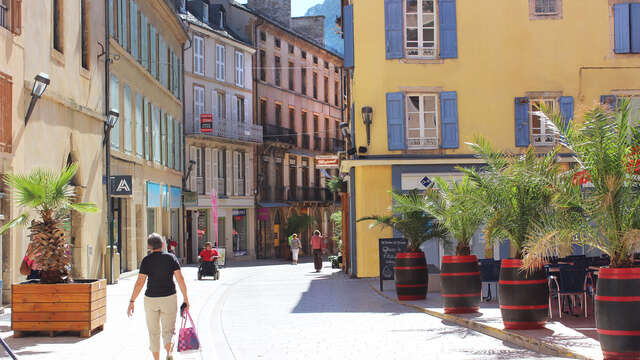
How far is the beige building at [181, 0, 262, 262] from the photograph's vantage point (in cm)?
4472

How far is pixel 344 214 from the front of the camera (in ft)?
101

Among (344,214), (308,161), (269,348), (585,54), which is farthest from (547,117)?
(308,161)

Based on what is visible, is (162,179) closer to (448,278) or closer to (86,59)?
(86,59)

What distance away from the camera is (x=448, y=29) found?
2620 cm

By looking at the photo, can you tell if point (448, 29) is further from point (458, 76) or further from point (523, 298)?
point (523, 298)

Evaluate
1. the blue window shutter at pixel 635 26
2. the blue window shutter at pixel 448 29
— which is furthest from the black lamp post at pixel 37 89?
the blue window shutter at pixel 635 26

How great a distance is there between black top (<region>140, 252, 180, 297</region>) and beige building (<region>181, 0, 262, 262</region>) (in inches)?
1258

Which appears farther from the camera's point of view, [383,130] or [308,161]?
[308,161]

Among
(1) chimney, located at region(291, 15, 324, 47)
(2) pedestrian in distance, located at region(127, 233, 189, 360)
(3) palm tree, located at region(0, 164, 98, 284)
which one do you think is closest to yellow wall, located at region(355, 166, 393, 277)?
(3) palm tree, located at region(0, 164, 98, 284)

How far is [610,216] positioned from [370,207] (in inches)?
650

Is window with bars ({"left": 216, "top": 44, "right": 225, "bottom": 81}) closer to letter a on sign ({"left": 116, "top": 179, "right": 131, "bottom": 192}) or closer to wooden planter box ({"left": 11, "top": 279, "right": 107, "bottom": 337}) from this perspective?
letter a on sign ({"left": 116, "top": 179, "right": 131, "bottom": 192})

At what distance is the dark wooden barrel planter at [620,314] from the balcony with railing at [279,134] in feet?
142

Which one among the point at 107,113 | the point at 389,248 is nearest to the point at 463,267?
the point at 389,248

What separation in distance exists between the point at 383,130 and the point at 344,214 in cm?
566
